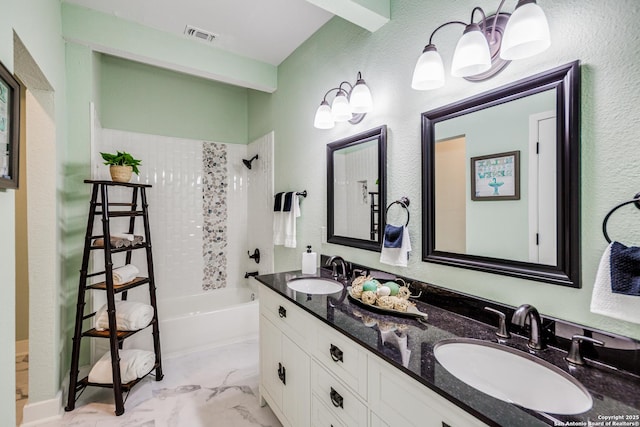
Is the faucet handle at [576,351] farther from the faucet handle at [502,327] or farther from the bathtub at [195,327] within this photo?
the bathtub at [195,327]

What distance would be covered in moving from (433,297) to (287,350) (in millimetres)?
808

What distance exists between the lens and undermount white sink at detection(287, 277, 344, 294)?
1843 mm

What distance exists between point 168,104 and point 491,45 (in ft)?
10.0

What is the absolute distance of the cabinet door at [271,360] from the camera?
→ 1678 millimetres

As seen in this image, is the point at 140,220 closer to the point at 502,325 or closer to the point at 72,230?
A: the point at 72,230

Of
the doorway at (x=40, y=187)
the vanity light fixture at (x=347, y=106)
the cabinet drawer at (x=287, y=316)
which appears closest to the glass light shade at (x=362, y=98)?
the vanity light fixture at (x=347, y=106)

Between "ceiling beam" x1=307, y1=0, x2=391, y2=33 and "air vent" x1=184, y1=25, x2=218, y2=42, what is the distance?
1.18 metres

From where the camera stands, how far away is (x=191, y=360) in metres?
2.50

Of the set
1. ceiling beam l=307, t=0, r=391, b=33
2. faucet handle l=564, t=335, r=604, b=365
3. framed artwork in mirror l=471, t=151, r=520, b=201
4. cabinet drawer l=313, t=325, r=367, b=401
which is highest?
ceiling beam l=307, t=0, r=391, b=33

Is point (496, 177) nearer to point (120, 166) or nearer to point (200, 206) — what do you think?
point (120, 166)

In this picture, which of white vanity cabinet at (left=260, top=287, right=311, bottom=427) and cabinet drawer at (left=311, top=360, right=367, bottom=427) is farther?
white vanity cabinet at (left=260, top=287, right=311, bottom=427)

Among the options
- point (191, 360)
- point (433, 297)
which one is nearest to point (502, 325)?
point (433, 297)

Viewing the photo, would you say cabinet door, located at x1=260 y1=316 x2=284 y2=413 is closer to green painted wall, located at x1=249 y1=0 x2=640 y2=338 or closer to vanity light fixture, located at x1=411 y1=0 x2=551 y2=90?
green painted wall, located at x1=249 y1=0 x2=640 y2=338

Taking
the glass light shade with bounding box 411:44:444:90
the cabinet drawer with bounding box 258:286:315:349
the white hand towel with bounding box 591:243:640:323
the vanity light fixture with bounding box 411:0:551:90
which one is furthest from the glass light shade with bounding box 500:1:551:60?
the cabinet drawer with bounding box 258:286:315:349
